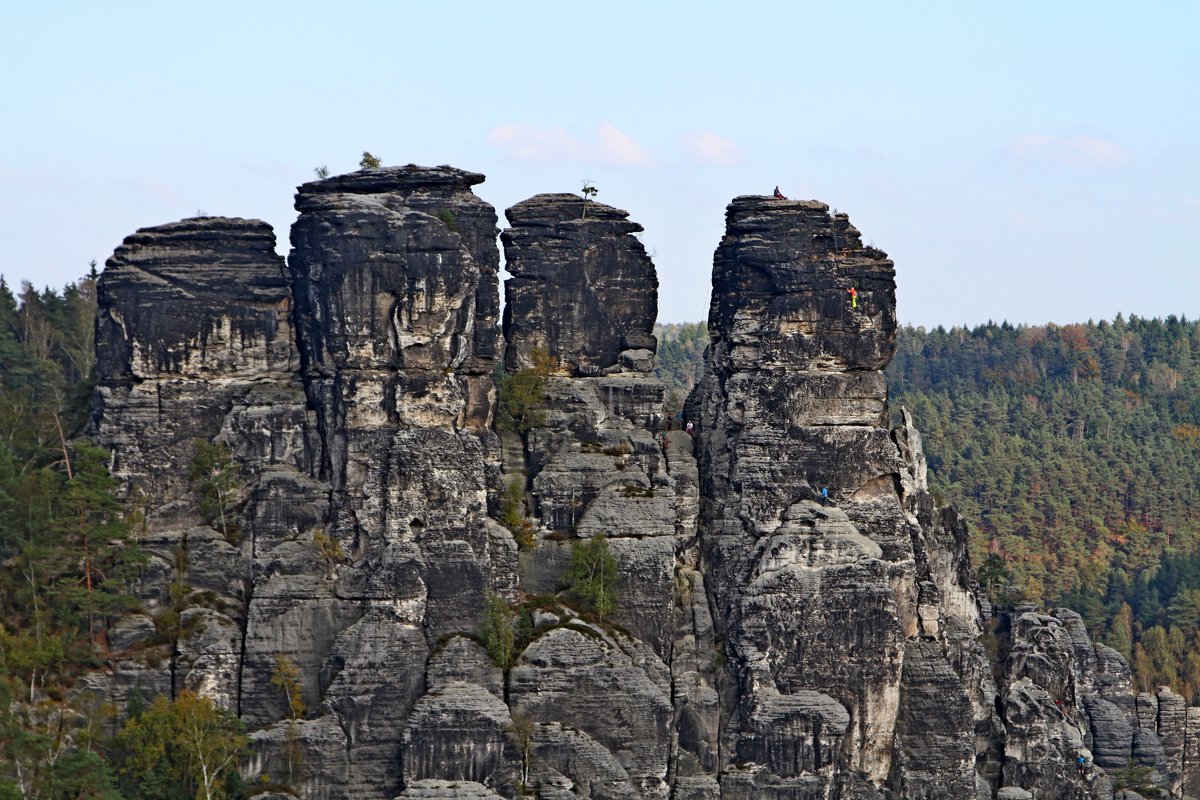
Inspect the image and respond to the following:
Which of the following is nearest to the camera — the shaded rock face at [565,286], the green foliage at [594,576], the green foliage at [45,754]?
the green foliage at [45,754]

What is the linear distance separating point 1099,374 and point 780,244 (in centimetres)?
9849

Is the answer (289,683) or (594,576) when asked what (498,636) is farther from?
(289,683)

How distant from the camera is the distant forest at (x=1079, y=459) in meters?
118

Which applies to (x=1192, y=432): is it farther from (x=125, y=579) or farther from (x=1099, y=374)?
(x=125, y=579)

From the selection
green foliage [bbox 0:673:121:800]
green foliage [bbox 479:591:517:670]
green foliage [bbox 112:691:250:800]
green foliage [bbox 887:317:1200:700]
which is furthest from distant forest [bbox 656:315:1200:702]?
green foliage [bbox 0:673:121:800]

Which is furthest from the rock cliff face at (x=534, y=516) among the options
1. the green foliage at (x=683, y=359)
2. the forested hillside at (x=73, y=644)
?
the green foliage at (x=683, y=359)

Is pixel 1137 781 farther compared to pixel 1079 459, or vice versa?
pixel 1079 459

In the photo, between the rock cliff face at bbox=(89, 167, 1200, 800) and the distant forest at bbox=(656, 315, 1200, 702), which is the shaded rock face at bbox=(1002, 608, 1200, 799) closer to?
the rock cliff face at bbox=(89, 167, 1200, 800)

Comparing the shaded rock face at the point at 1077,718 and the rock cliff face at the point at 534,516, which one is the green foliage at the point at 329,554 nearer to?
the rock cliff face at the point at 534,516

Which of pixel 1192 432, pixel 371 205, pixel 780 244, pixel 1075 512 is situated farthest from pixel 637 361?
pixel 1192 432

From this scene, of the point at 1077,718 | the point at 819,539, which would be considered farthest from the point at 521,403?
the point at 1077,718

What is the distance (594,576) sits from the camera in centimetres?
7012

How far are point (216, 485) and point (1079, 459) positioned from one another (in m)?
79.0

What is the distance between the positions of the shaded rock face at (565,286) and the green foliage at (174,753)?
54.3 feet
